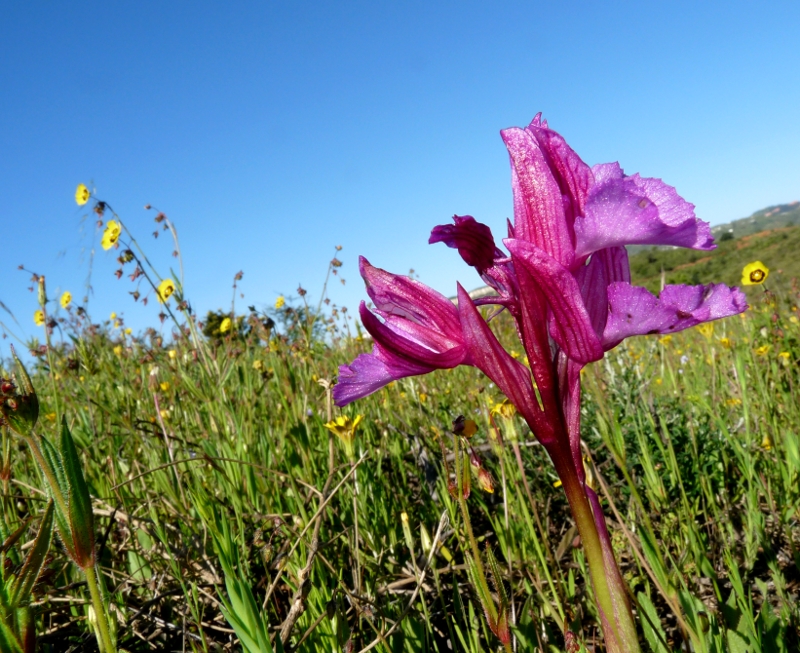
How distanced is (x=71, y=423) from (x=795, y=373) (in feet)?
12.8

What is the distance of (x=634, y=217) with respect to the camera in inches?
31.7

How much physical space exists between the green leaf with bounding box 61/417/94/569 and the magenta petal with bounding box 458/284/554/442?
59 centimetres

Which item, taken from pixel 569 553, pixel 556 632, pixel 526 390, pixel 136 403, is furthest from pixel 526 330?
pixel 136 403

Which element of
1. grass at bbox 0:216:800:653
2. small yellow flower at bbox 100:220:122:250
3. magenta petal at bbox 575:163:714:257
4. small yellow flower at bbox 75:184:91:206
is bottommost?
grass at bbox 0:216:800:653

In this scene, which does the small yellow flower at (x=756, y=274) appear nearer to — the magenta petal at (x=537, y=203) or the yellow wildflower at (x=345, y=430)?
the yellow wildflower at (x=345, y=430)

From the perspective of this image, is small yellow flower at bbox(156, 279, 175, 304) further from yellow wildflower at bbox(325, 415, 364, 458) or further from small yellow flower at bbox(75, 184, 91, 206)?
yellow wildflower at bbox(325, 415, 364, 458)

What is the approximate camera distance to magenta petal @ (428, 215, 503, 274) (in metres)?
0.90

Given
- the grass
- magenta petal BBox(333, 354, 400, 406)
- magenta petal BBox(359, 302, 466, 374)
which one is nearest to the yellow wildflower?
the grass

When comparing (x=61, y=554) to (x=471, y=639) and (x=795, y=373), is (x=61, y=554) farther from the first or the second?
(x=795, y=373)

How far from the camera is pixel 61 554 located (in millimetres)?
1938

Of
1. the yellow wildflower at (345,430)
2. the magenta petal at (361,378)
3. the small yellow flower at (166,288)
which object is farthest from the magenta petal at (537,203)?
the small yellow flower at (166,288)

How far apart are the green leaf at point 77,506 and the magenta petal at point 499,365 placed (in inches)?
23.1

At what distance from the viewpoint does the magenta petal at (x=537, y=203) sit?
2.75 feet

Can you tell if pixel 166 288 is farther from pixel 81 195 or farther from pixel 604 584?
pixel 604 584
